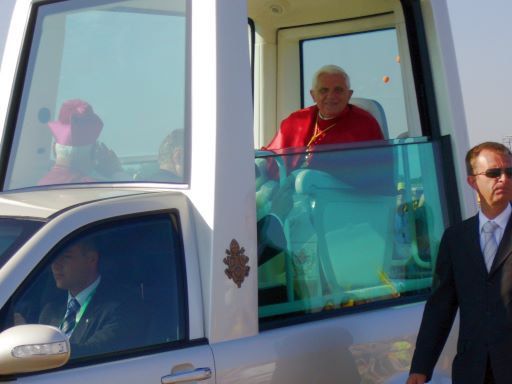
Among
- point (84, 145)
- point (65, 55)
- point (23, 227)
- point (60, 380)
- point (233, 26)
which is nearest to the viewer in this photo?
point (60, 380)

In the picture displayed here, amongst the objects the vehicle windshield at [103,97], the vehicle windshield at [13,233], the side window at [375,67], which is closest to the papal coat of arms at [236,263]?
the vehicle windshield at [103,97]

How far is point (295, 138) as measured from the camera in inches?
198

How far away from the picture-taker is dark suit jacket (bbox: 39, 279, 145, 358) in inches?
107

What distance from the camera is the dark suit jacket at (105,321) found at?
2.73 m

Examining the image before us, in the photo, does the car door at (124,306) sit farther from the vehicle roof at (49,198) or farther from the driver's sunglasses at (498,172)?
the driver's sunglasses at (498,172)

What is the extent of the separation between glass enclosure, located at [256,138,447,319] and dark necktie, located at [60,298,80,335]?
0.80 metres

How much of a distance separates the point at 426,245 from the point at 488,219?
1.00m

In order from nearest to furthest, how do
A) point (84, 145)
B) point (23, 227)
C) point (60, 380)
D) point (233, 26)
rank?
1. point (60, 380)
2. point (23, 227)
3. point (233, 26)
4. point (84, 145)

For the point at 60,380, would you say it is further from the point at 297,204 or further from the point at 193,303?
the point at 297,204

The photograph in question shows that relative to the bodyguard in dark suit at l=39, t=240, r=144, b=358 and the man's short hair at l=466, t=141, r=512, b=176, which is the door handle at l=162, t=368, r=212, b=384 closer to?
the bodyguard in dark suit at l=39, t=240, r=144, b=358

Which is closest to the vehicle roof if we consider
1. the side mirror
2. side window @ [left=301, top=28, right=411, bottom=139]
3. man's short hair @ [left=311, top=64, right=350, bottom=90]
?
the side mirror

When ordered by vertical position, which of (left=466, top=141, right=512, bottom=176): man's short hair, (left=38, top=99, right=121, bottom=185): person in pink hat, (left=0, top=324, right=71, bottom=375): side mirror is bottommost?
(left=0, top=324, right=71, bottom=375): side mirror

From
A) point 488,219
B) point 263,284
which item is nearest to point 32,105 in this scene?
point 263,284

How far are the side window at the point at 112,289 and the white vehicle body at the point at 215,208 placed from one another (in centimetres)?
3
